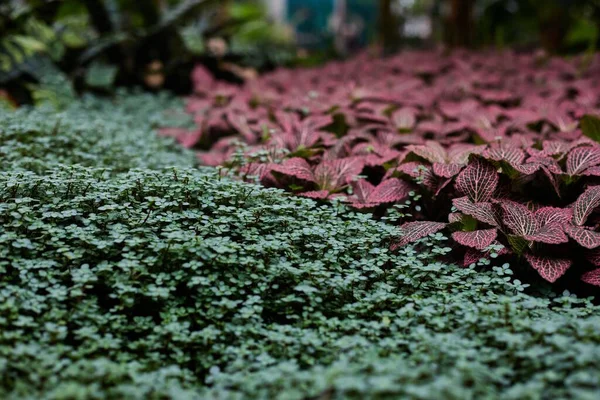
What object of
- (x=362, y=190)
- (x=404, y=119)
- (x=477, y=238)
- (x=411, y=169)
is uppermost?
(x=404, y=119)

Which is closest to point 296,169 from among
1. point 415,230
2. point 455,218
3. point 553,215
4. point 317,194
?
point 317,194

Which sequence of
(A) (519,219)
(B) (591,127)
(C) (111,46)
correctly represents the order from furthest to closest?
(C) (111,46) → (B) (591,127) → (A) (519,219)

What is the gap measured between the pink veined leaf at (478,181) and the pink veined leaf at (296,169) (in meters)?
0.71

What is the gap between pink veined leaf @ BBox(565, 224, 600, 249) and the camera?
231 cm

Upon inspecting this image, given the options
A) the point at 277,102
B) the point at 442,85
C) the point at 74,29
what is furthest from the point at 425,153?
the point at 74,29

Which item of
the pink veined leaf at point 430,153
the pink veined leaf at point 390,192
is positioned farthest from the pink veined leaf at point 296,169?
the pink veined leaf at point 430,153

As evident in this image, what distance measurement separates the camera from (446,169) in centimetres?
274

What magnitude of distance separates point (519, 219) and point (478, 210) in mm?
174

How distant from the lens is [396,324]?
201 cm

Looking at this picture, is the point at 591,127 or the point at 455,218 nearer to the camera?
the point at 455,218

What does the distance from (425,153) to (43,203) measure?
181 centimetres

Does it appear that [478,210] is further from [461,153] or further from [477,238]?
[461,153]

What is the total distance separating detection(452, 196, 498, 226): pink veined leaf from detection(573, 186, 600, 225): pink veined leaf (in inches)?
13.7

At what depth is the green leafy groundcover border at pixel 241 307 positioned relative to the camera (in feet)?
5.27
